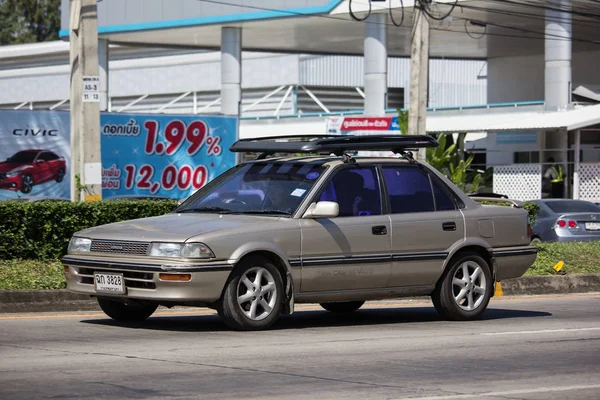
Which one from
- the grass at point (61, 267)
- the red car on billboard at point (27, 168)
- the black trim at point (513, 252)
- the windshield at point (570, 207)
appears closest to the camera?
the black trim at point (513, 252)

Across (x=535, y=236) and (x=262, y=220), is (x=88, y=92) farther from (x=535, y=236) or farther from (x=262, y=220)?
(x=535, y=236)

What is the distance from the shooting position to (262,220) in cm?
1097

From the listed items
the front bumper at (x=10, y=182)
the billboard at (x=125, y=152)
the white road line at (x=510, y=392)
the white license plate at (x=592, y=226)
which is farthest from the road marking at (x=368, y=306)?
the front bumper at (x=10, y=182)

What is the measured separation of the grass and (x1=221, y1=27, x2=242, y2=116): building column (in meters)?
25.9

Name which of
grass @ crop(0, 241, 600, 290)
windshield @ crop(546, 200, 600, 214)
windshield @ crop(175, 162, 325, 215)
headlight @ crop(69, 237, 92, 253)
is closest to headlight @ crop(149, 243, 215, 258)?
headlight @ crop(69, 237, 92, 253)

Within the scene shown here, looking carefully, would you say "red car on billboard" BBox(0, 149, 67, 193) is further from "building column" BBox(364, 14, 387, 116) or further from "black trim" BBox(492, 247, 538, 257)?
"black trim" BBox(492, 247, 538, 257)

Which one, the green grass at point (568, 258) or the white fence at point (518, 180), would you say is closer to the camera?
the green grass at point (568, 258)

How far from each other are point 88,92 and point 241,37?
28828 mm

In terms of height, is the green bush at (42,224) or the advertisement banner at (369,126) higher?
the advertisement banner at (369,126)

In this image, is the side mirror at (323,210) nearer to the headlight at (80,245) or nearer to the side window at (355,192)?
the side window at (355,192)

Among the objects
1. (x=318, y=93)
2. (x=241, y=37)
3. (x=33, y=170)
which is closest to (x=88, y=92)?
(x=33, y=170)

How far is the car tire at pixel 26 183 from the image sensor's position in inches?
1191

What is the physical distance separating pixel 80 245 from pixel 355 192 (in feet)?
9.12

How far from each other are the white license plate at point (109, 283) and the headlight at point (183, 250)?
0.43 meters
